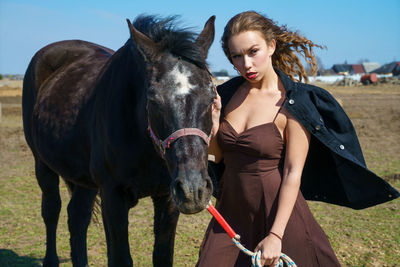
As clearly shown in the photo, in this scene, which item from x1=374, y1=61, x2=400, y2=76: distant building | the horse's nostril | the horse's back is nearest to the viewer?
the horse's nostril

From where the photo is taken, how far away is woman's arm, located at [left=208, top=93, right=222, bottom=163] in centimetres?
218

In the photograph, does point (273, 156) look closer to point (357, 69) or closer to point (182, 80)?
point (182, 80)

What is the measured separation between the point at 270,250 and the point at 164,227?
124 centimetres

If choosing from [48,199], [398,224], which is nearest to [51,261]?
[48,199]

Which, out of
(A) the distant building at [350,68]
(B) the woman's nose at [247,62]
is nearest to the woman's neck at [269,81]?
(B) the woman's nose at [247,62]

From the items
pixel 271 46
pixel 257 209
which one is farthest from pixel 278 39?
pixel 257 209

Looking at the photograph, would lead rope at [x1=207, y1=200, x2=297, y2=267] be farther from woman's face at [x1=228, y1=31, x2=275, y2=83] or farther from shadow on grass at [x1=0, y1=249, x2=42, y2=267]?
shadow on grass at [x1=0, y1=249, x2=42, y2=267]

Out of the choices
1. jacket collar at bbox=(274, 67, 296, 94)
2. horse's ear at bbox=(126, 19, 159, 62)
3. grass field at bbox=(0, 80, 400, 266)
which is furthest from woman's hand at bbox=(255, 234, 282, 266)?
grass field at bbox=(0, 80, 400, 266)

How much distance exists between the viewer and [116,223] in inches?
106

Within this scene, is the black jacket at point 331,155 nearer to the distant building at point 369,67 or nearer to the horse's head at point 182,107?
the horse's head at point 182,107

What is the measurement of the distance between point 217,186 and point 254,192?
39 cm

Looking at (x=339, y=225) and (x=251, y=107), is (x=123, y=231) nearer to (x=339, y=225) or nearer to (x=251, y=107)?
(x=251, y=107)

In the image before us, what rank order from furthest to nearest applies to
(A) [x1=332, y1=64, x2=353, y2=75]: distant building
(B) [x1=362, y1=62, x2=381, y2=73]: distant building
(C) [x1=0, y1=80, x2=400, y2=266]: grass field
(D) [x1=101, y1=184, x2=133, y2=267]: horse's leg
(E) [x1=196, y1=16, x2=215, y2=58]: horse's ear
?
(A) [x1=332, y1=64, x2=353, y2=75]: distant building
(B) [x1=362, y1=62, x2=381, y2=73]: distant building
(C) [x1=0, y1=80, x2=400, y2=266]: grass field
(D) [x1=101, y1=184, x2=133, y2=267]: horse's leg
(E) [x1=196, y1=16, x2=215, y2=58]: horse's ear

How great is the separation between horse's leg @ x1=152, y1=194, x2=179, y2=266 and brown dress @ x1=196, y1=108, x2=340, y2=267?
0.81 meters
